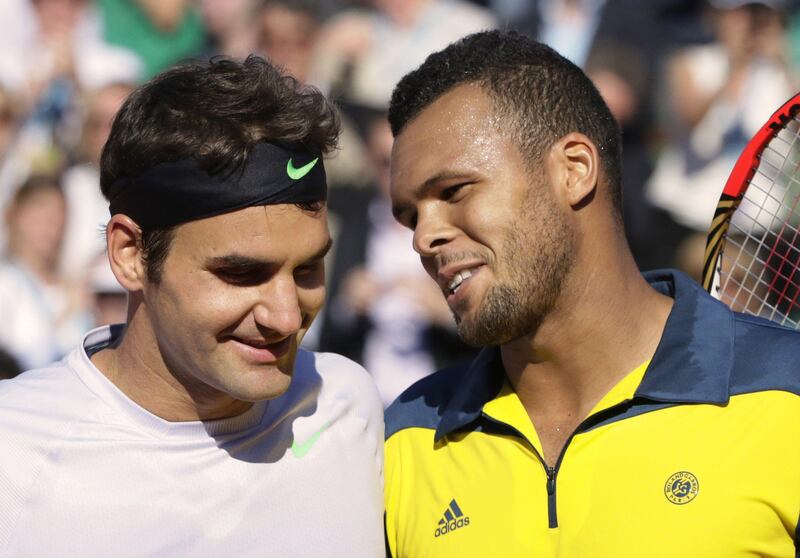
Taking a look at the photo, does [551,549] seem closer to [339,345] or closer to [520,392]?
[520,392]

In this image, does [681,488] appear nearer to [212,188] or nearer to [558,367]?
[558,367]

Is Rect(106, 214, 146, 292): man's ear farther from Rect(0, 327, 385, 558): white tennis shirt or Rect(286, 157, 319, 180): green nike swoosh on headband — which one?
Rect(286, 157, 319, 180): green nike swoosh on headband

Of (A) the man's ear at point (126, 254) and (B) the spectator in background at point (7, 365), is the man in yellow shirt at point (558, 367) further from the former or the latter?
(B) the spectator in background at point (7, 365)

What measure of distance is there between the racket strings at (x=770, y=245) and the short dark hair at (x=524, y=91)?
0.58 metres

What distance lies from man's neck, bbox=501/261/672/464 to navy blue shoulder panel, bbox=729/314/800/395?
267 mm

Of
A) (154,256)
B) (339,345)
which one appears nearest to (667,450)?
(154,256)

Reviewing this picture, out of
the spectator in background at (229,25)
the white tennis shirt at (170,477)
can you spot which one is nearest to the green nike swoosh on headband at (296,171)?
the white tennis shirt at (170,477)

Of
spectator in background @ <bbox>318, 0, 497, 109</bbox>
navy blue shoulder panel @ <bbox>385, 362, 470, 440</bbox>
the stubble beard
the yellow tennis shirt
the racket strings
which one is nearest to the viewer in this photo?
the yellow tennis shirt

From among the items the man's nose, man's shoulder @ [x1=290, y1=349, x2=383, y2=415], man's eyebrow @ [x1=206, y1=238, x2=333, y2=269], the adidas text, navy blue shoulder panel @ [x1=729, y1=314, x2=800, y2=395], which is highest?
man's eyebrow @ [x1=206, y1=238, x2=333, y2=269]

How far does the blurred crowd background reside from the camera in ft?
20.6

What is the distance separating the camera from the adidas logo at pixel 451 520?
122 inches

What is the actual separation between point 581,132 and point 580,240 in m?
0.37

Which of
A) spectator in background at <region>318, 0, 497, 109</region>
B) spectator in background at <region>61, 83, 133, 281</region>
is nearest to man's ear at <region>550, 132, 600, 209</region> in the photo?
spectator in background at <region>318, 0, 497, 109</region>

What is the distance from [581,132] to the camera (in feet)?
11.2
